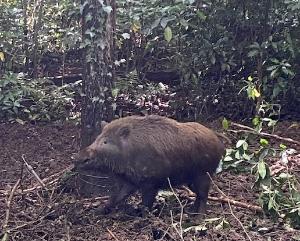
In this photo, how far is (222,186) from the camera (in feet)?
21.4

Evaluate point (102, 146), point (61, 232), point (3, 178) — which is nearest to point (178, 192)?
point (102, 146)

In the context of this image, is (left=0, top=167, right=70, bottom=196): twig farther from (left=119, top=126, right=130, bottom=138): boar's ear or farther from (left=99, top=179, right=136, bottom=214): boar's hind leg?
(left=119, top=126, right=130, bottom=138): boar's ear

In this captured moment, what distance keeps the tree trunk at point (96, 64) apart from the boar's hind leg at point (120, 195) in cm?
60

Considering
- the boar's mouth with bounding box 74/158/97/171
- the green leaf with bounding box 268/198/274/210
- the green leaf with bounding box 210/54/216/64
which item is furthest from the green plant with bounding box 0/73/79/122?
the green leaf with bounding box 268/198/274/210

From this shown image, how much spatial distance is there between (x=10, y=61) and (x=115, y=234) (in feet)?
14.4

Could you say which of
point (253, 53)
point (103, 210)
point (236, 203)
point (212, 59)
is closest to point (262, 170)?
point (236, 203)

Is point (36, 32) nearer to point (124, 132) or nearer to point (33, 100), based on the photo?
point (33, 100)

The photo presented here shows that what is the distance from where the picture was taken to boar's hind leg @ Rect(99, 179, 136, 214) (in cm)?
603

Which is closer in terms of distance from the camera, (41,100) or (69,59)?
(41,100)

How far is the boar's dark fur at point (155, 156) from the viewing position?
19.2 feet

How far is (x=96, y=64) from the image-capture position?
6324 millimetres

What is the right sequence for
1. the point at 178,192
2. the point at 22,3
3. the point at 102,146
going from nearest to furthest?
the point at 102,146
the point at 178,192
the point at 22,3

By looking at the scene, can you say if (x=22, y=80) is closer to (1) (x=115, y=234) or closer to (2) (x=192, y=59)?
(2) (x=192, y=59)

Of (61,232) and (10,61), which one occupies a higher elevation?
(10,61)
